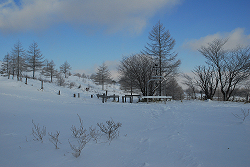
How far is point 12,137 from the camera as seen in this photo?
14.1 feet

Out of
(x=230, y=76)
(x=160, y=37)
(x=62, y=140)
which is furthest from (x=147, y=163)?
(x=160, y=37)

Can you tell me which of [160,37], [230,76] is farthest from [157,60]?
[230,76]

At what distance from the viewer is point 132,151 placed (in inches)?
136

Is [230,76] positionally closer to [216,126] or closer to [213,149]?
[216,126]

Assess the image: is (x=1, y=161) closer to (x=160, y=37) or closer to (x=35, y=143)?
(x=35, y=143)

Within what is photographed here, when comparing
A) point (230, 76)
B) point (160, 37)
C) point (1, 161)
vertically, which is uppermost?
point (160, 37)

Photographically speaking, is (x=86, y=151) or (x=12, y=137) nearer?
(x=86, y=151)

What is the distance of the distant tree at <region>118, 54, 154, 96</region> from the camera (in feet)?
56.1

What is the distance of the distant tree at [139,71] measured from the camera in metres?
17.1

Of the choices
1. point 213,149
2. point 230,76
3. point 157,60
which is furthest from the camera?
point 157,60

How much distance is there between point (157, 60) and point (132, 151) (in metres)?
14.7

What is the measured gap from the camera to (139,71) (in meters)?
17.1

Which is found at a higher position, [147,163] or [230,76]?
[230,76]

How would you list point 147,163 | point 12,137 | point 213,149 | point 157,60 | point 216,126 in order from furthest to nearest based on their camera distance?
point 157,60
point 216,126
point 12,137
point 213,149
point 147,163
